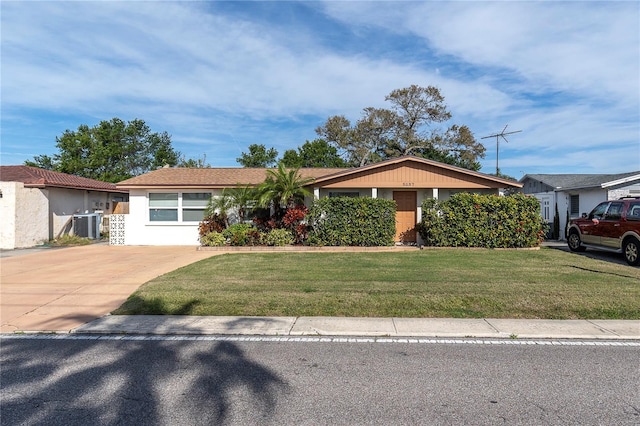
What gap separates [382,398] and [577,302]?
5144mm

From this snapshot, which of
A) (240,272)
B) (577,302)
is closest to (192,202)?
(240,272)

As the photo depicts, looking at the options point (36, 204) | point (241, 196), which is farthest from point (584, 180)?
point (36, 204)

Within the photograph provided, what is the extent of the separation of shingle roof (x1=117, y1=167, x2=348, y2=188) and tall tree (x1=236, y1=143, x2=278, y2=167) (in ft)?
79.7

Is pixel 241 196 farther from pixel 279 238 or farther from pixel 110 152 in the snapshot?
pixel 110 152

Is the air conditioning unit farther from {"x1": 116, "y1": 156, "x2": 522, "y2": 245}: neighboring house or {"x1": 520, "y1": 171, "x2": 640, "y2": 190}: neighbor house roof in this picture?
{"x1": 520, "y1": 171, "x2": 640, "y2": 190}: neighbor house roof

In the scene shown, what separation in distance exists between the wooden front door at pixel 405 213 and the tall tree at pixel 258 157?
95.8ft

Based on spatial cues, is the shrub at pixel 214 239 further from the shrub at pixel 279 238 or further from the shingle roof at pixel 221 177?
the shingle roof at pixel 221 177

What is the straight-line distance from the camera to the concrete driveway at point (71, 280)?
7.13 m

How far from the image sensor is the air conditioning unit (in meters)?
20.5

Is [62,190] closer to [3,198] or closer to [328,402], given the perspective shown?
[3,198]

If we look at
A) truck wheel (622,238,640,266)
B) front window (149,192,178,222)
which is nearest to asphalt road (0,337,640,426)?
truck wheel (622,238,640,266)

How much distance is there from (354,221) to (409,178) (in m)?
3.17

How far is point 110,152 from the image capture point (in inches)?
1682

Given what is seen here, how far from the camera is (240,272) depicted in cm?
1056
